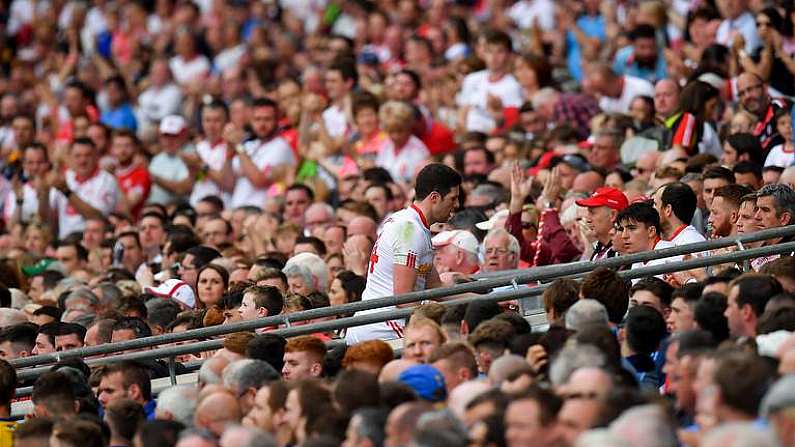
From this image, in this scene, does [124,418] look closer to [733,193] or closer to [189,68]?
[733,193]

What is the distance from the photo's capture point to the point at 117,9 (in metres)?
26.6

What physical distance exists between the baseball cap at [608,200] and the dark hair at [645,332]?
9.06 feet

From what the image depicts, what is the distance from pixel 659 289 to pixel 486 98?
8688mm

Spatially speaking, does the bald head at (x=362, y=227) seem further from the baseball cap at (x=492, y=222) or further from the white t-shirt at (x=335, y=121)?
the white t-shirt at (x=335, y=121)

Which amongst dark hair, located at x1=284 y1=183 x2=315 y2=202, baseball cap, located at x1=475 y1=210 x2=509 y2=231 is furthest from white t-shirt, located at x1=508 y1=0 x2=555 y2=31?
baseball cap, located at x1=475 y1=210 x2=509 y2=231

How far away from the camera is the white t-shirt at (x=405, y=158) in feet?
58.9

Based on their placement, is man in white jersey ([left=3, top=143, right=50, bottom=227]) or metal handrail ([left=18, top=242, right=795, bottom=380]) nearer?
metal handrail ([left=18, top=242, right=795, bottom=380])

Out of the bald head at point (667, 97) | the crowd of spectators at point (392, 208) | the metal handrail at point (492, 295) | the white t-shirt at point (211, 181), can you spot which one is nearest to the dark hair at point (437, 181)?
the crowd of spectators at point (392, 208)

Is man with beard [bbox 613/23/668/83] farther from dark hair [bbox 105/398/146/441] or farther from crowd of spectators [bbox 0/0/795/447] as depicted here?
Result: dark hair [bbox 105/398/146/441]

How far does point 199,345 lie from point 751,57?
7416 millimetres

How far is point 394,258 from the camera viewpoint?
12.0 metres

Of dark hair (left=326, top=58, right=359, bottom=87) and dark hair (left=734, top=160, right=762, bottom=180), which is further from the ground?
dark hair (left=326, top=58, right=359, bottom=87)

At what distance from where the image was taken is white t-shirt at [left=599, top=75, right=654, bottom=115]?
59.8 ft

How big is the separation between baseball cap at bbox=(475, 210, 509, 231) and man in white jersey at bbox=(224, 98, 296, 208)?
456cm
